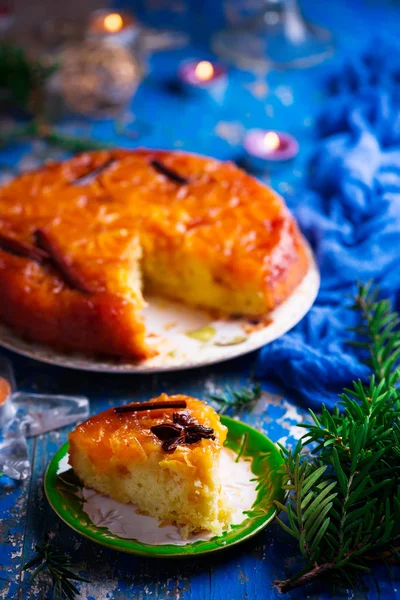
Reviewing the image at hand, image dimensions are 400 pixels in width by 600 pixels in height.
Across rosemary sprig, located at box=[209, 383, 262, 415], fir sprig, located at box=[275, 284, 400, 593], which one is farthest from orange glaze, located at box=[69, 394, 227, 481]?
rosemary sprig, located at box=[209, 383, 262, 415]

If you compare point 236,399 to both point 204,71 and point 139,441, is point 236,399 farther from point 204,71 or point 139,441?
point 204,71

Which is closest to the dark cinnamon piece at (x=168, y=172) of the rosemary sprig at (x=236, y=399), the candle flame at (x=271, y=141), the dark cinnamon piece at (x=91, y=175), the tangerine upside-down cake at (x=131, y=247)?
the tangerine upside-down cake at (x=131, y=247)

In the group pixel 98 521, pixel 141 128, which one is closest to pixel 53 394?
pixel 98 521

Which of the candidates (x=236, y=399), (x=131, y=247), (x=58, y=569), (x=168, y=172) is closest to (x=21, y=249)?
(x=131, y=247)

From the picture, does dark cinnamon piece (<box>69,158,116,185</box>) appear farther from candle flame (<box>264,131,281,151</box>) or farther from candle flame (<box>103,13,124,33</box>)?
candle flame (<box>103,13,124,33</box>)

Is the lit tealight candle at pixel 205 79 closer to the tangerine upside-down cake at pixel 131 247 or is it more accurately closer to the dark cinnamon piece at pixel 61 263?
the tangerine upside-down cake at pixel 131 247

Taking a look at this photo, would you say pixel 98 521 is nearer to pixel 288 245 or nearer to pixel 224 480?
pixel 224 480
